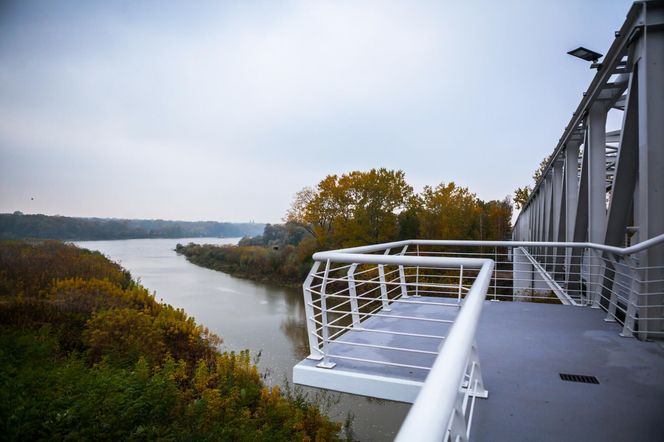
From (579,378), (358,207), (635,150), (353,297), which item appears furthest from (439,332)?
(358,207)

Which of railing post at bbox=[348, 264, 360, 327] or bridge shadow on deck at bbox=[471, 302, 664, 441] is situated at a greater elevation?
railing post at bbox=[348, 264, 360, 327]

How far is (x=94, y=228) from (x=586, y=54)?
18400 mm

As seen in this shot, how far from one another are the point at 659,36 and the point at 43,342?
10218 mm

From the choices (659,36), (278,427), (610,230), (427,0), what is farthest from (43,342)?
(427,0)

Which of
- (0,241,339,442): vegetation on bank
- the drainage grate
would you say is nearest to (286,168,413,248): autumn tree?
(0,241,339,442): vegetation on bank

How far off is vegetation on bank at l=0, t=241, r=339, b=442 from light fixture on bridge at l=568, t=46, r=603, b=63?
23.8 feet

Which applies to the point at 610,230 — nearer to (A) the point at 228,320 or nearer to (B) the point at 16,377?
(B) the point at 16,377

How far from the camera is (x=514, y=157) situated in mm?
25797

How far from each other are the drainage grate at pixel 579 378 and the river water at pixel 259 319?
7.16 m

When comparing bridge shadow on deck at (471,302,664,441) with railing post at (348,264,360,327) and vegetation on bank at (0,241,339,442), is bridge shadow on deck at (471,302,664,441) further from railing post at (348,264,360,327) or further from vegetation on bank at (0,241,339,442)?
vegetation on bank at (0,241,339,442)

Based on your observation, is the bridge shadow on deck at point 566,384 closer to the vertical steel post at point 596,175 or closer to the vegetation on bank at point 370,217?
the vertical steel post at point 596,175

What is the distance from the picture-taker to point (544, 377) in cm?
283

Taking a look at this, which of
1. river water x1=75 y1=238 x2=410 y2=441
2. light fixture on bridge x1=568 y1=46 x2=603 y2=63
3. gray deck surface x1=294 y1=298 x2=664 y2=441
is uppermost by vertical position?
light fixture on bridge x1=568 y1=46 x2=603 y2=63

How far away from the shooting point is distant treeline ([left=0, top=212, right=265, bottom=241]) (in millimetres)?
8469
